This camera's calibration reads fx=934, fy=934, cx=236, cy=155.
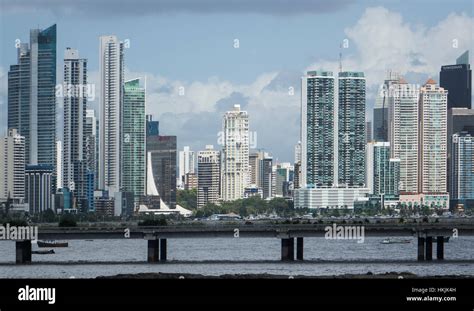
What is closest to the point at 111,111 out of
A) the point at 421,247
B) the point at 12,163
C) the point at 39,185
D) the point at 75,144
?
the point at 12,163

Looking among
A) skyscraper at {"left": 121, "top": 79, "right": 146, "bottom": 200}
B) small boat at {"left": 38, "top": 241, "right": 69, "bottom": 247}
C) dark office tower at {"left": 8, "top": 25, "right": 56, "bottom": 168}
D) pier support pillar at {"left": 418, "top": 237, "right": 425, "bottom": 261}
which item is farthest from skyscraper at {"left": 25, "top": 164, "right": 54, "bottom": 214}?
small boat at {"left": 38, "top": 241, "right": 69, "bottom": 247}

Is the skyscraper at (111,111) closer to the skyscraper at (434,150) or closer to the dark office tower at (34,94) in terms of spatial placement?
the dark office tower at (34,94)

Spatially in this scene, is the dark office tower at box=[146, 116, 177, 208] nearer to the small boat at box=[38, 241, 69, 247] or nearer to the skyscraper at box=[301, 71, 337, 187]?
the skyscraper at box=[301, 71, 337, 187]

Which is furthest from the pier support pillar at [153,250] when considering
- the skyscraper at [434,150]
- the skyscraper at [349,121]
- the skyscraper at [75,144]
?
the skyscraper at [349,121]

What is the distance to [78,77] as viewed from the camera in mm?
15023

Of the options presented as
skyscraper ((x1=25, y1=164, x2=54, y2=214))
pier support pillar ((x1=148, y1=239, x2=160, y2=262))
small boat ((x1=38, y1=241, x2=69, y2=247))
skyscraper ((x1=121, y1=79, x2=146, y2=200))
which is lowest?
small boat ((x1=38, y1=241, x2=69, y2=247))

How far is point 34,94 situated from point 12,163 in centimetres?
335

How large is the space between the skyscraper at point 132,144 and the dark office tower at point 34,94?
1.35 metres

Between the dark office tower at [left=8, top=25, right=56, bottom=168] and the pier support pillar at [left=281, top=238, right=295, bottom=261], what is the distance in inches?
2141

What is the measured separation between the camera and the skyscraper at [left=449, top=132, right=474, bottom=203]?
30031 mm

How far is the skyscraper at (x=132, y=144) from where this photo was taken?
1736 cm

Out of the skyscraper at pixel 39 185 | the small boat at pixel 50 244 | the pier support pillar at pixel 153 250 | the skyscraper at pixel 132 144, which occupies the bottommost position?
the small boat at pixel 50 244

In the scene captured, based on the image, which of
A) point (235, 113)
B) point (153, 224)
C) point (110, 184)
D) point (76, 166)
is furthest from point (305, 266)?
point (235, 113)
